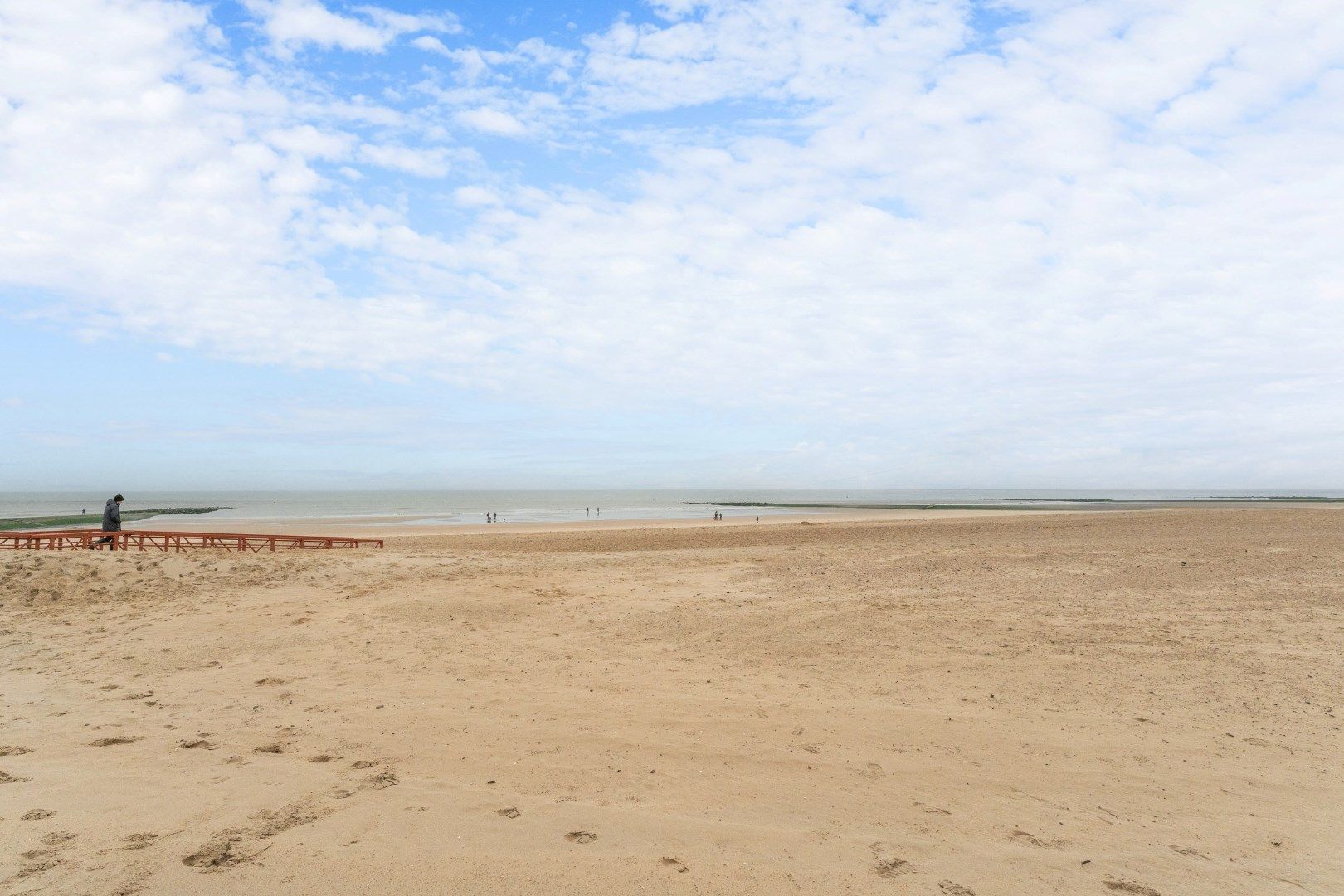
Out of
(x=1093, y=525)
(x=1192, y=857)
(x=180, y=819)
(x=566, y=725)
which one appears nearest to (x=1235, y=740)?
(x=1192, y=857)

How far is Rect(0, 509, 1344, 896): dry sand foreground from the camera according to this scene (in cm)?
433

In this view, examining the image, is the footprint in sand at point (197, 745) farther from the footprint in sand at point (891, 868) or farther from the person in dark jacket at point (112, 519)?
the person in dark jacket at point (112, 519)

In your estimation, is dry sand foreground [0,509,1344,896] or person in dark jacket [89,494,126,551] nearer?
dry sand foreground [0,509,1344,896]

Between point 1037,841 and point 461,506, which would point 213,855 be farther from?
point 461,506

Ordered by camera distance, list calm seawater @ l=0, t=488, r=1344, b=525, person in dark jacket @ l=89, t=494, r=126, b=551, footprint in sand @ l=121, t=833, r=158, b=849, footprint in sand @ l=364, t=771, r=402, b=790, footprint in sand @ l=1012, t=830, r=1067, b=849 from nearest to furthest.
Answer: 1. footprint in sand @ l=121, t=833, r=158, b=849
2. footprint in sand @ l=1012, t=830, r=1067, b=849
3. footprint in sand @ l=364, t=771, r=402, b=790
4. person in dark jacket @ l=89, t=494, r=126, b=551
5. calm seawater @ l=0, t=488, r=1344, b=525

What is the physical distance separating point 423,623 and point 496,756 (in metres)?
5.55

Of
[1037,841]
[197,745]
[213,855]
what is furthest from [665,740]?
[197,745]

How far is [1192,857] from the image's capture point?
4.48 metres

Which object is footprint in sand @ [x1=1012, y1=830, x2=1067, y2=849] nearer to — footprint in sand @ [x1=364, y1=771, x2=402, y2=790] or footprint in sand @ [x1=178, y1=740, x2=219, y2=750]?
footprint in sand @ [x1=364, y1=771, x2=402, y2=790]

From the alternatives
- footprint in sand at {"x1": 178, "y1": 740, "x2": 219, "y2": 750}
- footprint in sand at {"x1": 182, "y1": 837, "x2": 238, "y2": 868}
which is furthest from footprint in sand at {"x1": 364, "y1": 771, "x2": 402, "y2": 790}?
footprint in sand at {"x1": 178, "y1": 740, "x2": 219, "y2": 750}

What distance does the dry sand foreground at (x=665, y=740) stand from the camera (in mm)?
4332

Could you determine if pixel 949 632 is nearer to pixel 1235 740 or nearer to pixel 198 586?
pixel 1235 740

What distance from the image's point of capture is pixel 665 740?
633cm

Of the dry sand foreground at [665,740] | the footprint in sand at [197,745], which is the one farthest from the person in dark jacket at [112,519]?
the footprint in sand at [197,745]
